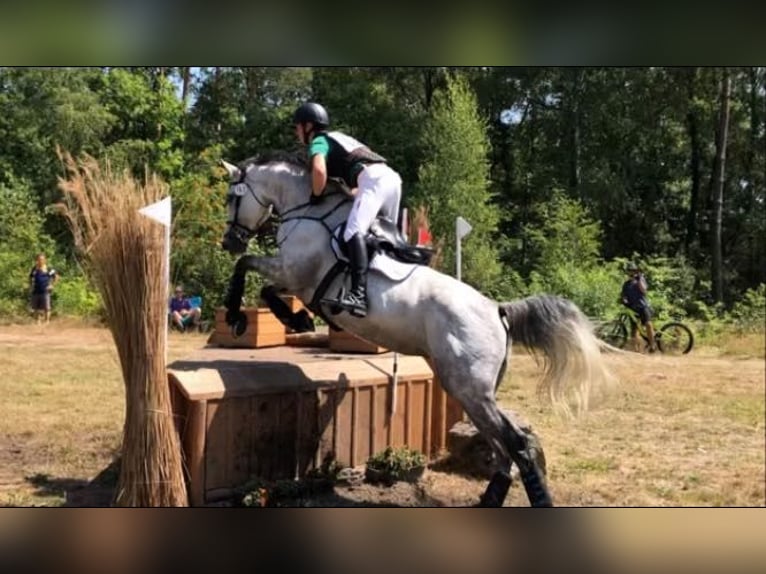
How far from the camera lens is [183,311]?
6129 mm

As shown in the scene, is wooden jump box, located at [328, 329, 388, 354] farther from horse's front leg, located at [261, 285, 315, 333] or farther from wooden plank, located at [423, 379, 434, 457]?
horse's front leg, located at [261, 285, 315, 333]

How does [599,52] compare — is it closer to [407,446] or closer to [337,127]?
[407,446]

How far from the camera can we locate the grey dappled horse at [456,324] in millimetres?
2740

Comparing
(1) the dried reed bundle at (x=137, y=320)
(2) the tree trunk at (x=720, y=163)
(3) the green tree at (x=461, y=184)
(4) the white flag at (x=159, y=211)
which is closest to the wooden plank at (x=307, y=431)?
(1) the dried reed bundle at (x=137, y=320)

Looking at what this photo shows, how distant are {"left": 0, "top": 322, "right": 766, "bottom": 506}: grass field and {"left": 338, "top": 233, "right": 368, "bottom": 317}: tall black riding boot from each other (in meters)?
0.85

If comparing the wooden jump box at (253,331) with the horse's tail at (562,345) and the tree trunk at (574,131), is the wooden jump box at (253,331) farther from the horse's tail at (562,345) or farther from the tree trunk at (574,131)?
the tree trunk at (574,131)

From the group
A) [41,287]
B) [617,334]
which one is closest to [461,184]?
[617,334]

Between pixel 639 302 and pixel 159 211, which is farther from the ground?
pixel 159 211

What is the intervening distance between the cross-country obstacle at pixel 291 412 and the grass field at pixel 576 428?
0.35 meters

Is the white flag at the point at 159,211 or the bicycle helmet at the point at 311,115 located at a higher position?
the bicycle helmet at the point at 311,115

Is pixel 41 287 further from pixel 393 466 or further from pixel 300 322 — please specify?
pixel 393 466

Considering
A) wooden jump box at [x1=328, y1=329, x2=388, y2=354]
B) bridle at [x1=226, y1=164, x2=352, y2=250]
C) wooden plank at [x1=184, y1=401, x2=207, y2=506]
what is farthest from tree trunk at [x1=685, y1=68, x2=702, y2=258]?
wooden plank at [x1=184, y1=401, x2=207, y2=506]

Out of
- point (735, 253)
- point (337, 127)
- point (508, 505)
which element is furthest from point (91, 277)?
point (735, 253)

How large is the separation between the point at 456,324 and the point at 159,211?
117 centimetres
